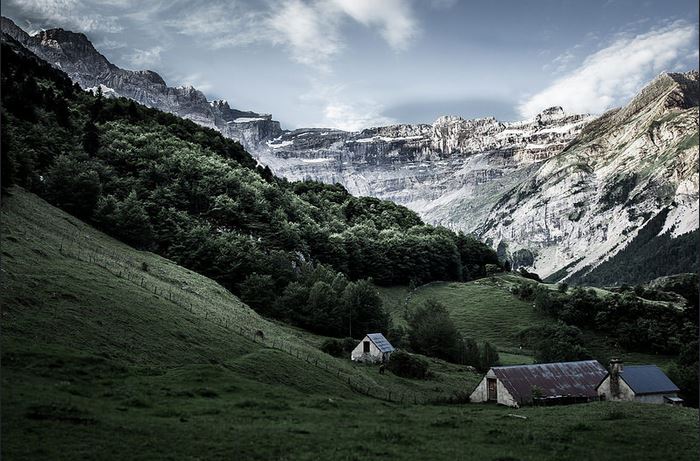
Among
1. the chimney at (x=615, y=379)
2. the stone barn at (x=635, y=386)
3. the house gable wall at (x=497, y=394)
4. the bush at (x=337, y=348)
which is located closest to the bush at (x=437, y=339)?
the bush at (x=337, y=348)

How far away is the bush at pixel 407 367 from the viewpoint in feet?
245

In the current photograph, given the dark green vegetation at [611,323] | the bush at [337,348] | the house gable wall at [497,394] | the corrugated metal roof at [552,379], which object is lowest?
the bush at [337,348]

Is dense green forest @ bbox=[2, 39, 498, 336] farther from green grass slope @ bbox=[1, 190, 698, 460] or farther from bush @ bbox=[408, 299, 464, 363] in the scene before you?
green grass slope @ bbox=[1, 190, 698, 460]

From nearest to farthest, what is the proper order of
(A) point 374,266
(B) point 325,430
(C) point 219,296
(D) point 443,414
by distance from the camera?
(B) point 325,430 → (D) point 443,414 → (C) point 219,296 → (A) point 374,266

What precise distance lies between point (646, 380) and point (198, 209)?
104 meters

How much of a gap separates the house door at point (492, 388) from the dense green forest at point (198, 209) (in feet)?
134

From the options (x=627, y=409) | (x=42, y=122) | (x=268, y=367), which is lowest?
(x=268, y=367)

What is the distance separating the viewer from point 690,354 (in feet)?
335

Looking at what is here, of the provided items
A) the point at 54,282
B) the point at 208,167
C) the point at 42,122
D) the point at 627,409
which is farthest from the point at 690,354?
the point at 42,122

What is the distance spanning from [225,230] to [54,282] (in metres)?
80.4

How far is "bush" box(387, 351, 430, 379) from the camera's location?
74.6 meters

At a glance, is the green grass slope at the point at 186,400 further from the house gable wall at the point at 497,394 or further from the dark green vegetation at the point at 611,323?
the dark green vegetation at the point at 611,323

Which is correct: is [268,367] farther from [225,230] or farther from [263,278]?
[225,230]

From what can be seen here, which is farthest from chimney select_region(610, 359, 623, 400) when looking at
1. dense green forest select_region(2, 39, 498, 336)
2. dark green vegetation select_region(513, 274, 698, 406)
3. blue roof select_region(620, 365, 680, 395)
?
dense green forest select_region(2, 39, 498, 336)
